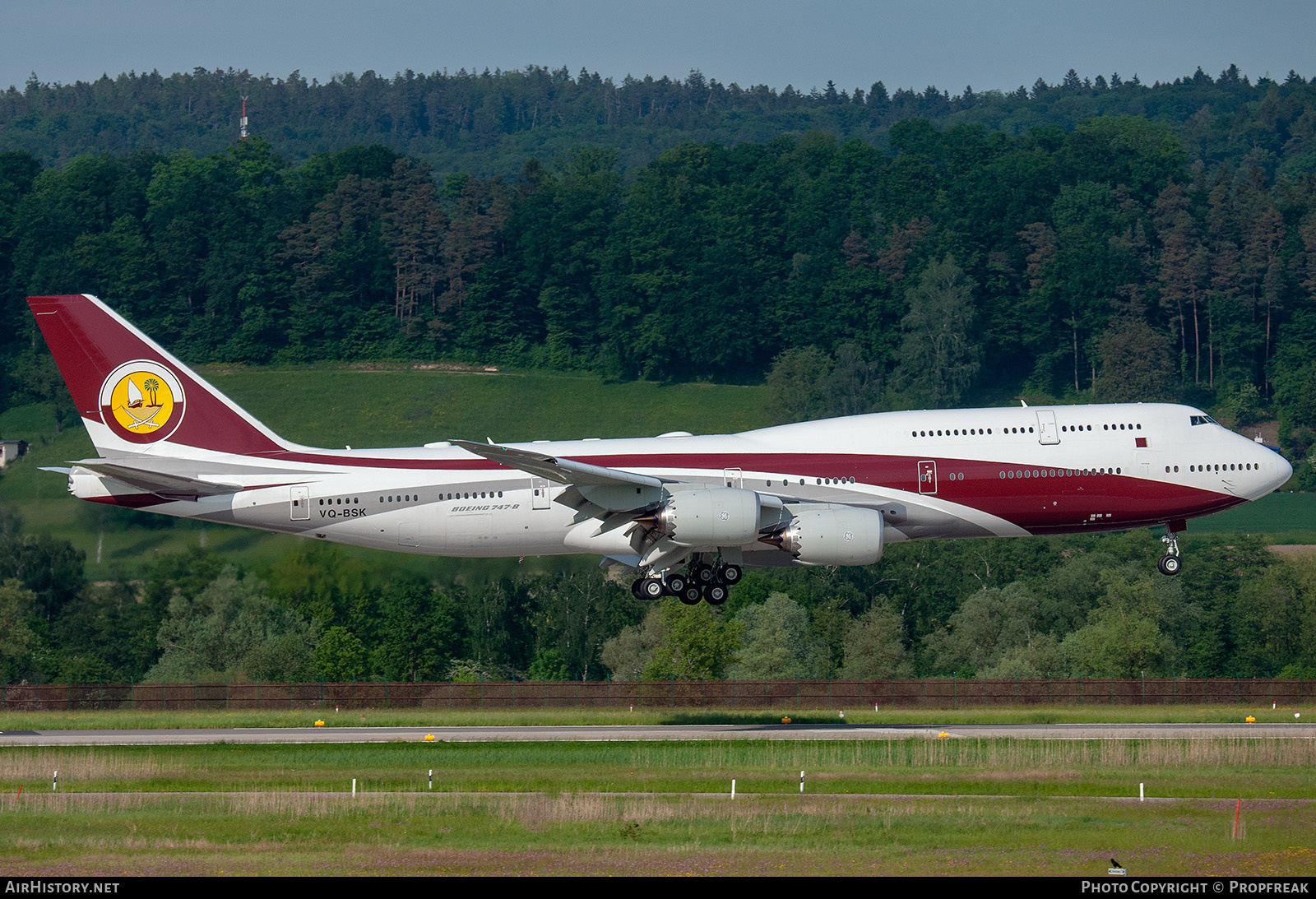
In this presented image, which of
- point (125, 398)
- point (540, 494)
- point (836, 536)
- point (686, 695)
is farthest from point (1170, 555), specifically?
point (125, 398)

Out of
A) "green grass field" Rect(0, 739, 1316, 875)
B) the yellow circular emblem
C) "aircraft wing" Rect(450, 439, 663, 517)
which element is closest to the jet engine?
"aircraft wing" Rect(450, 439, 663, 517)

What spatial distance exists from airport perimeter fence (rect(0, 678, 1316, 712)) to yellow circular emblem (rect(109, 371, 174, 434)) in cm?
1908

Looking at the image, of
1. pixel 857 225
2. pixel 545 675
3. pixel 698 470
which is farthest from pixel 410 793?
pixel 857 225

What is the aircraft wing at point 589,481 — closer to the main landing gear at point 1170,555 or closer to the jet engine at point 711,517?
the jet engine at point 711,517

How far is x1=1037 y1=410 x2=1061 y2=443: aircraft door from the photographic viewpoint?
46.1 meters

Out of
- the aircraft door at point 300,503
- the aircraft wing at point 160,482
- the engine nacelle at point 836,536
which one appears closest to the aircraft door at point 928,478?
the engine nacelle at point 836,536

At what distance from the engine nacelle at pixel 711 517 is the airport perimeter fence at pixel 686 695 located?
20180 mm

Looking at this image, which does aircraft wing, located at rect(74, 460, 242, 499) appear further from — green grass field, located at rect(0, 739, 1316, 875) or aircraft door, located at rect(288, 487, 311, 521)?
green grass field, located at rect(0, 739, 1316, 875)

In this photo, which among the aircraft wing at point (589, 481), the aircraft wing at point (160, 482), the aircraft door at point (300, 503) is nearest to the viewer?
the aircraft wing at point (589, 481)

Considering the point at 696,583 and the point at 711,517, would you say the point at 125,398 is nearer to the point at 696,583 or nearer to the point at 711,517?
the point at 696,583

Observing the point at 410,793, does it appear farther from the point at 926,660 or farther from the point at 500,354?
the point at 500,354

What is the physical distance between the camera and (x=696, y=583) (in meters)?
47.0

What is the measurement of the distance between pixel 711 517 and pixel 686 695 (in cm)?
2188

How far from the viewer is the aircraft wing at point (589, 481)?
43094 millimetres
